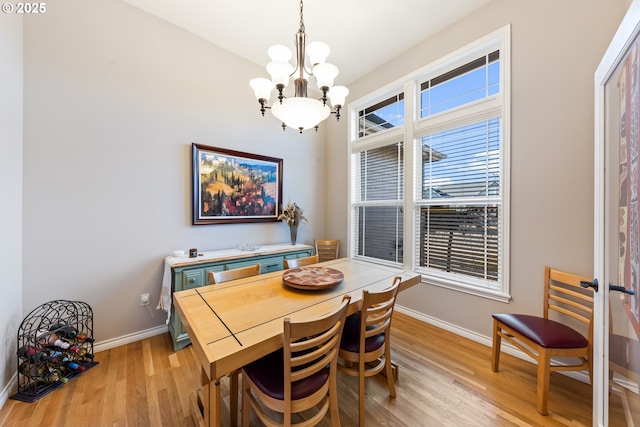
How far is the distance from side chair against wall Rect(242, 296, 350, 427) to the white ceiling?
2817 mm

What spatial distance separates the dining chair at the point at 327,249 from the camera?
3.83 m

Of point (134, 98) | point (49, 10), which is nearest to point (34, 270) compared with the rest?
point (134, 98)

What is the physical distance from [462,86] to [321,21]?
1.71 meters

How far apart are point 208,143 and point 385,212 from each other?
251cm

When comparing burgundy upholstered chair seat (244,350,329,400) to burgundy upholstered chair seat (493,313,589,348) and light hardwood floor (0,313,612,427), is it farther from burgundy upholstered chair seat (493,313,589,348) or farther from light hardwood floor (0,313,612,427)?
burgundy upholstered chair seat (493,313,589,348)

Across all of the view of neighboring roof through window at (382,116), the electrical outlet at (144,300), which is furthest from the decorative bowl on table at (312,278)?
the view of neighboring roof through window at (382,116)

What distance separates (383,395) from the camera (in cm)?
174

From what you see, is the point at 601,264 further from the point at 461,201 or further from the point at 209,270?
the point at 209,270

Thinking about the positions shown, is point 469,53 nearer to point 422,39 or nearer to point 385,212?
point 422,39

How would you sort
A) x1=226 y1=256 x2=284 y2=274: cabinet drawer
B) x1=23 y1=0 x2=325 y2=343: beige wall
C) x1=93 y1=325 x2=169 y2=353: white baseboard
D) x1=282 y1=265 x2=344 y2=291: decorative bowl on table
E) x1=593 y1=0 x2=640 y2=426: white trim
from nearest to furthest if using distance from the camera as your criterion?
x1=593 y1=0 x2=640 y2=426: white trim, x1=282 y1=265 x2=344 y2=291: decorative bowl on table, x1=23 y1=0 x2=325 y2=343: beige wall, x1=93 y1=325 x2=169 y2=353: white baseboard, x1=226 y1=256 x2=284 y2=274: cabinet drawer

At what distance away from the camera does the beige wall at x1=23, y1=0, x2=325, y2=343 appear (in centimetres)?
201

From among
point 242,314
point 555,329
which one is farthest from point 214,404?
point 555,329

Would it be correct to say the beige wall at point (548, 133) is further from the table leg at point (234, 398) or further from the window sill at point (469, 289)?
the table leg at point (234, 398)

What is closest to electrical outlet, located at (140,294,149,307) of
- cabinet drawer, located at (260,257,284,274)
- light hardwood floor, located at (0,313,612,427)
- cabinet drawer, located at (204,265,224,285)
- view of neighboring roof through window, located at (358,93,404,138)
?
light hardwood floor, located at (0,313,612,427)
